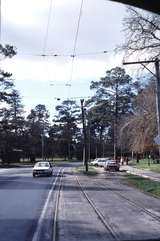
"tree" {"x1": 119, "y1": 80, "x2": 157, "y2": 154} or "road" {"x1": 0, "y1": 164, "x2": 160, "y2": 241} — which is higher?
"tree" {"x1": 119, "y1": 80, "x2": 157, "y2": 154}


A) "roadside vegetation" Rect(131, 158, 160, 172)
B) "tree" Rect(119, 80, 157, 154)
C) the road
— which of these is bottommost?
the road

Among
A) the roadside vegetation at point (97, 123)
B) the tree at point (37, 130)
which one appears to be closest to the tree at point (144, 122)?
the roadside vegetation at point (97, 123)

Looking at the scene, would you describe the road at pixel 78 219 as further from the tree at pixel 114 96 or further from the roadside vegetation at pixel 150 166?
the tree at pixel 114 96

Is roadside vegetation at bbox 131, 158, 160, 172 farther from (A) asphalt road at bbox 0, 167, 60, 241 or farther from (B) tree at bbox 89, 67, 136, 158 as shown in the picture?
(A) asphalt road at bbox 0, 167, 60, 241

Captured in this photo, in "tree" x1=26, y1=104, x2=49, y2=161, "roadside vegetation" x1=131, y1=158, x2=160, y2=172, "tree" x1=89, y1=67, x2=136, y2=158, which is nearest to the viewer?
"roadside vegetation" x1=131, y1=158, x2=160, y2=172

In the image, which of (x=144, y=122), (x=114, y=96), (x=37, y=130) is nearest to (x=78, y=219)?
(x=144, y=122)

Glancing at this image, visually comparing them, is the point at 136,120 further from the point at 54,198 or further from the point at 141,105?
the point at 54,198

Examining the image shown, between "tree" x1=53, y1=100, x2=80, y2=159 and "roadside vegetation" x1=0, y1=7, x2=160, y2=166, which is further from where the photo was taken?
"tree" x1=53, y1=100, x2=80, y2=159

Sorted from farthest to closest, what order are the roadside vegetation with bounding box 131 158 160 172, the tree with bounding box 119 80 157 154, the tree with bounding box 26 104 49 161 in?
the tree with bounding box 26 104 49 161
the roadside vegetation with bounding box 131 158 160 172
the tree with bounding box 119 80 157 154

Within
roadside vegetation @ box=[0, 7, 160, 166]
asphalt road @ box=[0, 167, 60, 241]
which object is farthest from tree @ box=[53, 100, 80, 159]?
asphalt road @ box=[0, 167, 60, 241]

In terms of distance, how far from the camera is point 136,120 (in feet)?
243

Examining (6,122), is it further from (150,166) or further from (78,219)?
(78,219)

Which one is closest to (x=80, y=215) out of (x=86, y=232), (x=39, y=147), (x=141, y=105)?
(x=86, y=232)

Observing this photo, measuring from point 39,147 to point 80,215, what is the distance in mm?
136283
